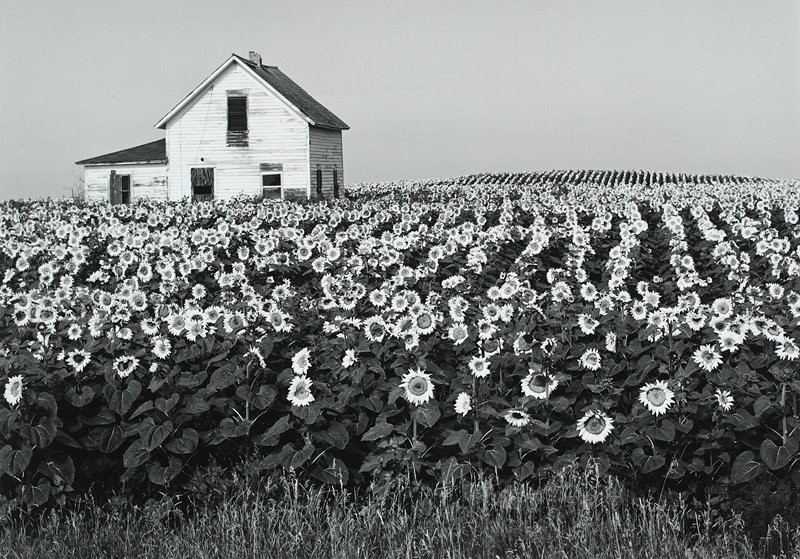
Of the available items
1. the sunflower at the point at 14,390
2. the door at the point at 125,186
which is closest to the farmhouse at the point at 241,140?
the door at the point at 125,186

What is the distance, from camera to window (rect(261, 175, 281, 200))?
32.0m

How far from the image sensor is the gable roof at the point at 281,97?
31703 mm

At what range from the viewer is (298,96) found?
1373 inches

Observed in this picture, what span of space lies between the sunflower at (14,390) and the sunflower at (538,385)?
9.82ft

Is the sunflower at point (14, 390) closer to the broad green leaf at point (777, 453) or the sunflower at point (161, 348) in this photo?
the sunflower at point (161, 348)

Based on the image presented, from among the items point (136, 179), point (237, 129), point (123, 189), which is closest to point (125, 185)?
point (123, 189)

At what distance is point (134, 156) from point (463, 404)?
1252 inches

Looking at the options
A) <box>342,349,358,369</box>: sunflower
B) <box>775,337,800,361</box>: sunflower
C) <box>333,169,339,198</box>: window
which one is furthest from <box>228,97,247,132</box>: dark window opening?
<box>775,337,800,361</box>: sunflower

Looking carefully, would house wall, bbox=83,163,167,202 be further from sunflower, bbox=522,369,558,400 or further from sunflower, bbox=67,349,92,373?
sunflower, bbox=522,369,558,400

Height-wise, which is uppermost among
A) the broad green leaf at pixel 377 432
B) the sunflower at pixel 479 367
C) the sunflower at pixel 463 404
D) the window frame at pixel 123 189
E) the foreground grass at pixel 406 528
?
the window frame at pixel 123 189

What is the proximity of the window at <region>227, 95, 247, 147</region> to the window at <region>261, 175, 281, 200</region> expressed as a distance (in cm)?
133

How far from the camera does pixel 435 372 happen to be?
5.98m

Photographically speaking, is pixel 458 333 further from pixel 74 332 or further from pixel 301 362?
pixel 74 332

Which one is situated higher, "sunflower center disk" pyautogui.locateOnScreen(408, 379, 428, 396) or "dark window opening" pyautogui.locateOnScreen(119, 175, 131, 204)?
"dark window opening" pyautogui.locateOnScreen(119, 175, 131, 204)
